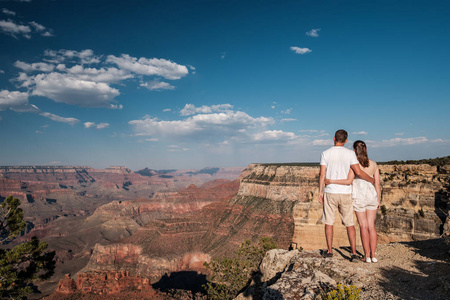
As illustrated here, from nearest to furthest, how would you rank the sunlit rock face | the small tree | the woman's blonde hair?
1. the woman's blonde hair
2. the small tree
3. the sunlit rock face

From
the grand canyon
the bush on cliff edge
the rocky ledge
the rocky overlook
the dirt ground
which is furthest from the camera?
the grand canyon

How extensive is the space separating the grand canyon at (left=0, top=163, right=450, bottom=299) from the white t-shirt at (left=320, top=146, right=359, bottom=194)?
314 centimetres

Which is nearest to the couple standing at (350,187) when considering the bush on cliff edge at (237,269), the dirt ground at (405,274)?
the dirt ground at (405,274)

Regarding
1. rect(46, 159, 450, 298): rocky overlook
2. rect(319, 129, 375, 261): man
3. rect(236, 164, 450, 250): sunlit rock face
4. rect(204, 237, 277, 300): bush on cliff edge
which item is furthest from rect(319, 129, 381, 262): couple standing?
rect(46, 159, 450, 298): rocky overlook

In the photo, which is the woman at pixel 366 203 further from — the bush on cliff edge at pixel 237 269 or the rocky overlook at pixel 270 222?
the rocky overlook at pixel 270 222

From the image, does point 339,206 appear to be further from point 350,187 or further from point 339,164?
point 339,164

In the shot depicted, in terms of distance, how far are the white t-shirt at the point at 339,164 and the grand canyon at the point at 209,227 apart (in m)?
3.14

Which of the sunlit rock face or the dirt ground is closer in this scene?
the dirt ground

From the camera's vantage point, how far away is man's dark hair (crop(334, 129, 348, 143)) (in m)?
8.64

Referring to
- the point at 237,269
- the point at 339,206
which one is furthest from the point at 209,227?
the point at 339,206

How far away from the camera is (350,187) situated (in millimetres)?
8438

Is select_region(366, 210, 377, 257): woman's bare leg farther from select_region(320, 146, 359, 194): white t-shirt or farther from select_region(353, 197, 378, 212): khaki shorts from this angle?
select_region(320, 146, 359, 194): white t-shirt

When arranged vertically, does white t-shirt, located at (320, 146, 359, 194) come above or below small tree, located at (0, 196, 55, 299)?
above

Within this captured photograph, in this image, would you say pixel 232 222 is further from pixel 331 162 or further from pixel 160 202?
pixel 160 202
